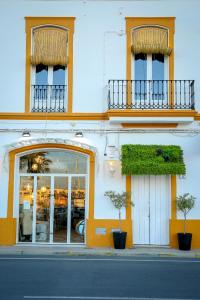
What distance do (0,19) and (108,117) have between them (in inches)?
207

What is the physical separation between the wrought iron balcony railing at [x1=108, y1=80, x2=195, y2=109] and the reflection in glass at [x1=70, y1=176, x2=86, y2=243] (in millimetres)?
2929

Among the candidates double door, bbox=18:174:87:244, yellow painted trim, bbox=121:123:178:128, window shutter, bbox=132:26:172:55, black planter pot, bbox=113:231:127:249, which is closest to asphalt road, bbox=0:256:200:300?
black planter pot, bbox=113:231:127:249

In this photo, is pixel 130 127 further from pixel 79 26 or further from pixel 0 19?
pixel 0 19

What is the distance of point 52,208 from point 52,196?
0.42 meters

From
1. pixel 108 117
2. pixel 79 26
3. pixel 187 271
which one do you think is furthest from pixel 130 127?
pixel 187 271

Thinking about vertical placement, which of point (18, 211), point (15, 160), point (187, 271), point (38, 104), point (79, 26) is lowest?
point (187, 271)

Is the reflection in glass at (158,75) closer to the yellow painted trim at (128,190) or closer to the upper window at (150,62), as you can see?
the upper window at (150,62)

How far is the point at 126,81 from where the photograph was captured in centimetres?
1567

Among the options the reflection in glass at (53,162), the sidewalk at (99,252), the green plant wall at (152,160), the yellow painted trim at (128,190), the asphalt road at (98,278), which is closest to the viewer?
the asphalt road at (98,278)

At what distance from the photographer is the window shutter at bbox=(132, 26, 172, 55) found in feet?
51.5

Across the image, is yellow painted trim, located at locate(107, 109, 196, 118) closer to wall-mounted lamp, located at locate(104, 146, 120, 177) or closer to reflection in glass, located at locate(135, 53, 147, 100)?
reflection in glass, located at locate(135, 53, 147, 100)

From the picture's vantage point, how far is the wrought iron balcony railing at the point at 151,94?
1554 centimetres

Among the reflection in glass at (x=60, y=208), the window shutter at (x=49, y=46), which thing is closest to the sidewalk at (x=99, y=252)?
the reflection in glass at (x=60, y=208)

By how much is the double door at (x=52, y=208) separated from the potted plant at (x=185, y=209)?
332 centimetres
